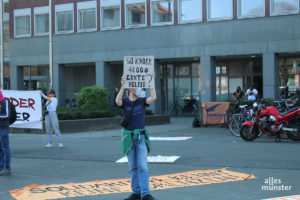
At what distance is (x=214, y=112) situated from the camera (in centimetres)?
2000

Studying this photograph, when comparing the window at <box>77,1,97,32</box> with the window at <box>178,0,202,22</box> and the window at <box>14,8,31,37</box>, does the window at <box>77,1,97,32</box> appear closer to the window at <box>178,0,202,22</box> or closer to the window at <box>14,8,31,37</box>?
the window at <box>14,8,31,37</box>

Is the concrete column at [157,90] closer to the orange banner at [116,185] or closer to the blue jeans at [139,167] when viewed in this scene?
the orange banner at [116,185]

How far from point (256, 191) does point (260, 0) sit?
1942 centimetres

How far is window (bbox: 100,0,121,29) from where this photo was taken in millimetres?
29200

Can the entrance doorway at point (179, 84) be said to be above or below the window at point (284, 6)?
below

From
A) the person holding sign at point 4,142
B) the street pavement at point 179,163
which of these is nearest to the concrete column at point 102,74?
the street pavement at point 179,163

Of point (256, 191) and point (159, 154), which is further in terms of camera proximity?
point (159, 154)

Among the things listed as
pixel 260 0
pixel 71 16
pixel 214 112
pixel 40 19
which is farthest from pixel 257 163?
pixel 40 19

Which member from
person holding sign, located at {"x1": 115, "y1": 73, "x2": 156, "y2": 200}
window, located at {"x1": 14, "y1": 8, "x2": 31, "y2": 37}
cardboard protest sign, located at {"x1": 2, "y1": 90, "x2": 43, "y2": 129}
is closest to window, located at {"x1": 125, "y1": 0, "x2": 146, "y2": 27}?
window, located at {"x1": 14, "y1": 8, "x2": 31, "y2": 37}

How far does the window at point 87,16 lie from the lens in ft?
98.2

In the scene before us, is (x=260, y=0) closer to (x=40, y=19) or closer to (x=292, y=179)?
(x=40, y=19)

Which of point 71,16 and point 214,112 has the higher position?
point 71,16
